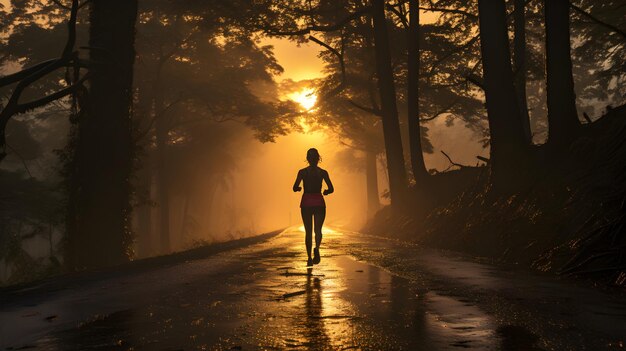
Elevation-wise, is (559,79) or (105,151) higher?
(559,79)

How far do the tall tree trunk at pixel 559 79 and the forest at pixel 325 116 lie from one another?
3 cm

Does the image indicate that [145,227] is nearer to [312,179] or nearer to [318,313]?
[312,179]

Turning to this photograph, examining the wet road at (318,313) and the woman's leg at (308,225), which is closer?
the wet road at (318,313)

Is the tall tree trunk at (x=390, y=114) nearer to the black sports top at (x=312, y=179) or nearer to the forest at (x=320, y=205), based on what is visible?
the forest at (x=320, y=205)

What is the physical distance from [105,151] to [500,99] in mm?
8918

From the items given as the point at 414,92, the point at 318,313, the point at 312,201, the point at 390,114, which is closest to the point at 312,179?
the point at 312,201

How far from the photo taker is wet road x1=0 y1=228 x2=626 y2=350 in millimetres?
4703

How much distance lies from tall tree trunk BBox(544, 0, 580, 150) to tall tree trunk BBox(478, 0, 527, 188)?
3.82 ft

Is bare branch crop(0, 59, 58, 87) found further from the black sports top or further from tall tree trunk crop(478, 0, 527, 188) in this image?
tall tree trunk crop(478, 0, 527, 188)

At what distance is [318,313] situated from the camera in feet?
19.9

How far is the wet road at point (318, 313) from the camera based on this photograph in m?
4.70

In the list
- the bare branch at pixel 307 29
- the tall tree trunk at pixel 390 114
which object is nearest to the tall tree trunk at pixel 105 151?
the bare branch at pixel 307 29

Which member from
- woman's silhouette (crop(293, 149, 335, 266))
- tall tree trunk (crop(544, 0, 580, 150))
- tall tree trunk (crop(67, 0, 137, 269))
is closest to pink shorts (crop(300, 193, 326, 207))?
woman's silhouette (crop(293, 149, 335, 266))

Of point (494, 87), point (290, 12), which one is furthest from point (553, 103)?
point (290, 12)
